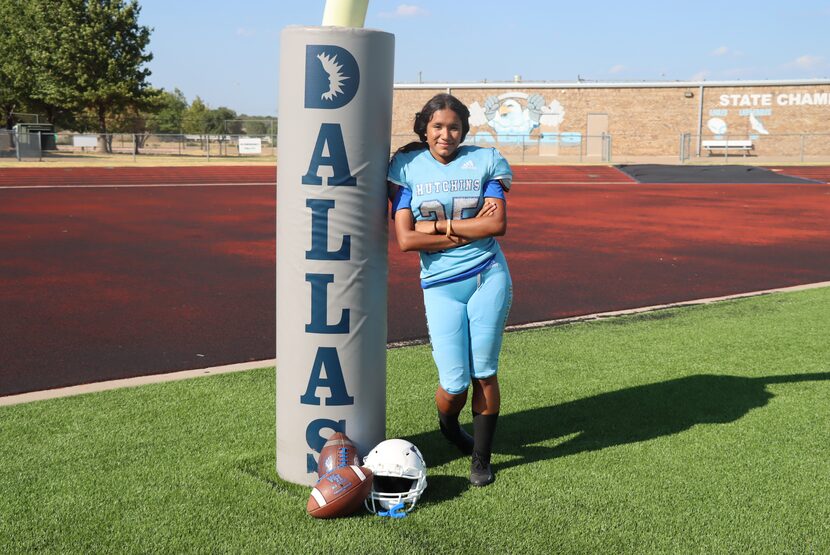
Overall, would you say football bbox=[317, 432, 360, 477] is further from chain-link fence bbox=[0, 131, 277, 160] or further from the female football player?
chain-link fence bbox=[0, 131, 277, 160]

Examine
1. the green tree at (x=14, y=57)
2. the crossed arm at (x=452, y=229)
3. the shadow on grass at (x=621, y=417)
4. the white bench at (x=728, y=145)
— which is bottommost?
the shadow on grass at (x=621, y=417)

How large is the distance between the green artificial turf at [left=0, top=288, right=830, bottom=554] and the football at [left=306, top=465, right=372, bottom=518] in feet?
0.19

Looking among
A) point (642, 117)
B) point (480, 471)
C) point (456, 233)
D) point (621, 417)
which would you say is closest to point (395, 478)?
point (480, 471)

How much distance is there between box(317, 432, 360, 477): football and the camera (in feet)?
13.7

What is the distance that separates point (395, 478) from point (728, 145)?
4873 centimetres

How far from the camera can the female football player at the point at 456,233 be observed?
4.23 meters

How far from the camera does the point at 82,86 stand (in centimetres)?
4769

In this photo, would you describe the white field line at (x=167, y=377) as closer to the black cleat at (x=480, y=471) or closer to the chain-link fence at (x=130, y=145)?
the black cleat at (x=480, y=471)

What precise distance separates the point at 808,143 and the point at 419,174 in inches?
1946

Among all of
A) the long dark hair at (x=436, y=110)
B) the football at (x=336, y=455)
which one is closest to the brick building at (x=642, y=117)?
the long dark hair at (x=436, y=110)

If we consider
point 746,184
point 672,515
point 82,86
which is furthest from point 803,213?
point 82,86

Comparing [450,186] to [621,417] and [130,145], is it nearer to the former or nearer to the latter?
→ [621,417]

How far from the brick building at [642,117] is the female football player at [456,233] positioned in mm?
42685

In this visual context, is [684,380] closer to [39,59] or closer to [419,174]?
[419,174]
